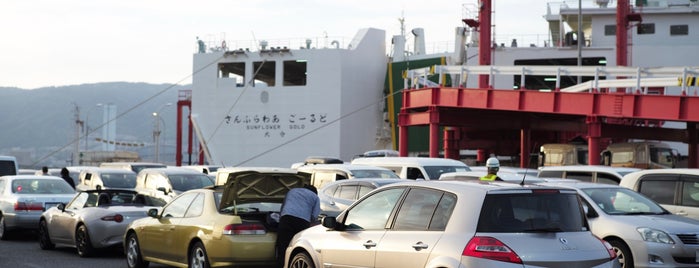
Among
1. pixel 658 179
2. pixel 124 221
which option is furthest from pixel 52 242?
pixel 658 179

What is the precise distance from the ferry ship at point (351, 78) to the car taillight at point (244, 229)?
3543 centimetres

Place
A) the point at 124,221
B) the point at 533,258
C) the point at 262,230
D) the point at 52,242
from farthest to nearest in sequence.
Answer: the point at 52,242
the point at 124,221
the point at 262,230
the point at 533,258

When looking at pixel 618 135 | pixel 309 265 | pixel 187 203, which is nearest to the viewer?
pixel 309 265

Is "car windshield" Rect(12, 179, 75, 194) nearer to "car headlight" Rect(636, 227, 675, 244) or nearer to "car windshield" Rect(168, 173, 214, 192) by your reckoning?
"car windshield" Rect(168, 173, 214, 192)

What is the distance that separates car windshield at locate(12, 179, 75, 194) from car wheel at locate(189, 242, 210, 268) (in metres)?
8.90

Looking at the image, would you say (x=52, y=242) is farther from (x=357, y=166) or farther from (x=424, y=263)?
(x=424, y=263)

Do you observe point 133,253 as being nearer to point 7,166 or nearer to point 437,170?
point 437,170

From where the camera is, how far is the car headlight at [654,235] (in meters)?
12.0

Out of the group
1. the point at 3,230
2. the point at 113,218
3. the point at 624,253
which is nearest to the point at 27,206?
→ the point at 3,230

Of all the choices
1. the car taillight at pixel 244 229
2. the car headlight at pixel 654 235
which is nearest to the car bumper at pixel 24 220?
the car taillight at pixel 244 229

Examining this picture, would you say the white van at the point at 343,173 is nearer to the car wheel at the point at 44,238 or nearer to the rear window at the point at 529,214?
the car wheel at the point at 44,238

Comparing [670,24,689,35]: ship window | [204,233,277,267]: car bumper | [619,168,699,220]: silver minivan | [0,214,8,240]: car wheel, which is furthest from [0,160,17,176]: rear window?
[670,24,689,35]: ship window

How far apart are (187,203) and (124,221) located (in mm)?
3346

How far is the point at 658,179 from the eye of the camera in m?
15.0
